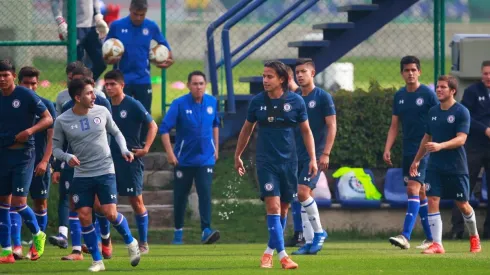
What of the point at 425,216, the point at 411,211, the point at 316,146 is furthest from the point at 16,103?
the point at 425,216

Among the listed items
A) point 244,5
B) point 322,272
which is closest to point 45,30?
point 244,5

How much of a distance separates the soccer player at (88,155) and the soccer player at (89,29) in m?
5.65

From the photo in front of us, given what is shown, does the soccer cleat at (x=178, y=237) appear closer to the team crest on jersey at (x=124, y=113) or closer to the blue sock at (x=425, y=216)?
the team crest on jersey at (x=124, y=113)

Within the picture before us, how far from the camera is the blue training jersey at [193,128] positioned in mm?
16984

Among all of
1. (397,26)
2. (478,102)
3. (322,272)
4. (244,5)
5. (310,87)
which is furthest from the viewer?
(397,26)

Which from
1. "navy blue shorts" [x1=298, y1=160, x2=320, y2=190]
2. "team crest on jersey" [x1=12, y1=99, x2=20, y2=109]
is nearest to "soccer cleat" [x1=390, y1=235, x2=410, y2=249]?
"navy blue shorts" [x1=298, y1=160, x2=320, y2=190]

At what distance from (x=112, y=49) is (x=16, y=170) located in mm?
4067

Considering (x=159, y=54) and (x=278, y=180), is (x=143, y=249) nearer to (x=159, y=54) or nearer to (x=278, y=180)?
(x=278, y=180)

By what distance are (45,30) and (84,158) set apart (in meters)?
6.99

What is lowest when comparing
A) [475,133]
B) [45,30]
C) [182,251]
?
[182,251]

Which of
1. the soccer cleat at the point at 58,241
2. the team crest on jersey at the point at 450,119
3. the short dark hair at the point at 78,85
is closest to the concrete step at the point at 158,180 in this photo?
the soccer cleat at the point at 58,241

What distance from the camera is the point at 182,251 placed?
50.2 feet

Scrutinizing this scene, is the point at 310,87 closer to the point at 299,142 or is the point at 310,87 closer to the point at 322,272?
the point at 299,142

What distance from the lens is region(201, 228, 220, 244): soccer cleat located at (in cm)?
1659
